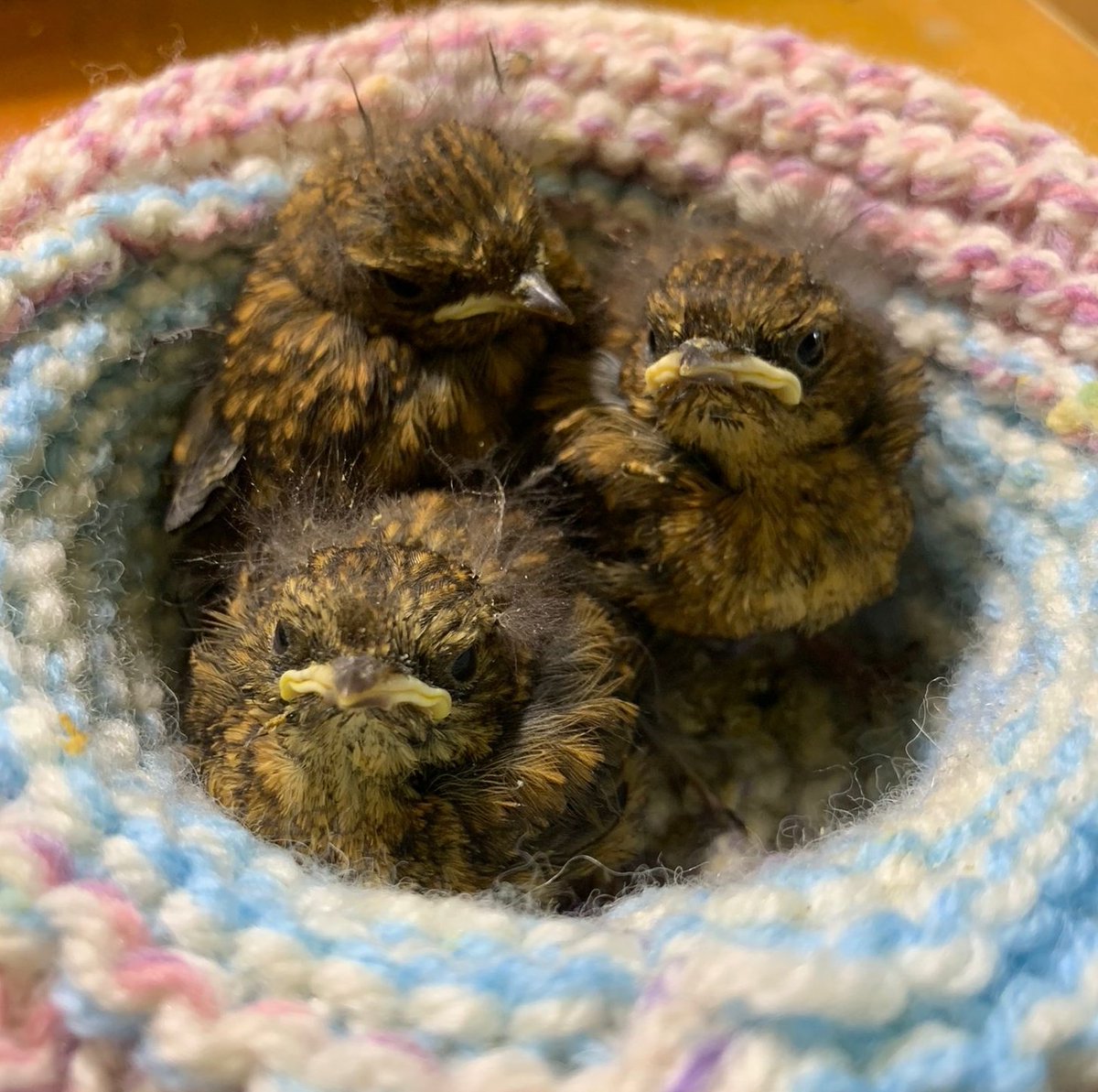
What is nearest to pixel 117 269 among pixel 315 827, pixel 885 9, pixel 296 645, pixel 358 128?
pixel 358 128

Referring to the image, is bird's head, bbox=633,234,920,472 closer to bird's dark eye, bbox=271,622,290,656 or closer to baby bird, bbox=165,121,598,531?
baby bird, bbox=165,121,598,531

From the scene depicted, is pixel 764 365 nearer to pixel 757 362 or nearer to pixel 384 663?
pixel 757 362

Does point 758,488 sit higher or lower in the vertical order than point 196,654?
higher

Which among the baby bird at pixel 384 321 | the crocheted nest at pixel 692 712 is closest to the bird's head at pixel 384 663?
the crocheted nest at pixel 692 712

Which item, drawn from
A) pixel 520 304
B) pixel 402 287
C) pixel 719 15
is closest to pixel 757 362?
pixel 520 304

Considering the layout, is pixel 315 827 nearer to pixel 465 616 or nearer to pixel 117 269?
pixel 465 616
